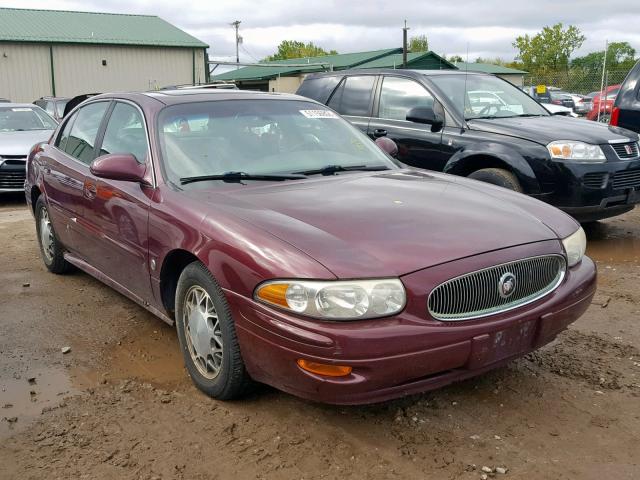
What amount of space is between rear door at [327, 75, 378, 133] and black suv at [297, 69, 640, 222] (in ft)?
0.04

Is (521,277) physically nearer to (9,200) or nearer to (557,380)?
(557,380)

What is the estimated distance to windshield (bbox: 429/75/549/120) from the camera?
6.88 metres

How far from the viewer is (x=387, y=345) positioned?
2.63 metres

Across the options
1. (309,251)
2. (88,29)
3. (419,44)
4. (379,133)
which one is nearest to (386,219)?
(309,251)

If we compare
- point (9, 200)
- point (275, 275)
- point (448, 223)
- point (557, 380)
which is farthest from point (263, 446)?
point (9, 200)

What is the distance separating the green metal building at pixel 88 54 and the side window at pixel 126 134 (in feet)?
99.4

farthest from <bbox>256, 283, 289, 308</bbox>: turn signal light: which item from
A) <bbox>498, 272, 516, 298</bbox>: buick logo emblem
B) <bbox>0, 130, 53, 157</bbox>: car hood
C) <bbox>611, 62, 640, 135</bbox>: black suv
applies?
<bbox>0, 130, 53, 157</bbox>: car hood

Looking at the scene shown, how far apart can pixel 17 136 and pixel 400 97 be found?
6327 millimetres

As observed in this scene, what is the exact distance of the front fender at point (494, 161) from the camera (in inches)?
241

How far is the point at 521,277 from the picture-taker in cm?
301

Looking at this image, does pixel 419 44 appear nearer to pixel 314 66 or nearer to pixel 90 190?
pixel 314 66

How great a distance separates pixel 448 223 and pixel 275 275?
887 mm

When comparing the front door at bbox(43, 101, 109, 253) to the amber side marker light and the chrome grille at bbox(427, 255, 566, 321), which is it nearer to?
the amber side marker light

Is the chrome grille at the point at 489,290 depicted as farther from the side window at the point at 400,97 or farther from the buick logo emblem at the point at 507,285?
the side window at the point at 400,97
